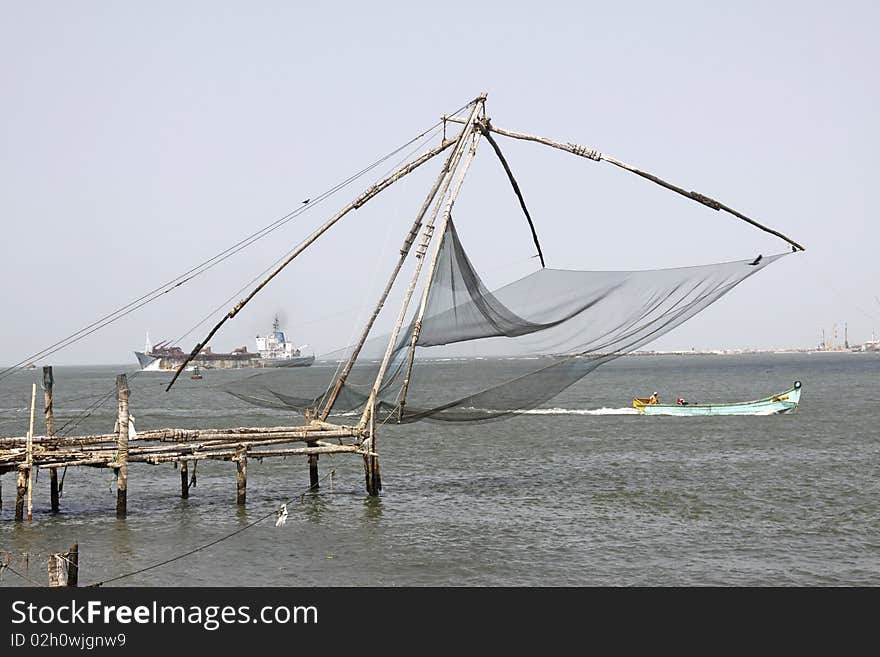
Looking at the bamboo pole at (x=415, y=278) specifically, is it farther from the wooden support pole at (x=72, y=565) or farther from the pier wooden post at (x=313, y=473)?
the wooden support pole at (x=72, y=565)

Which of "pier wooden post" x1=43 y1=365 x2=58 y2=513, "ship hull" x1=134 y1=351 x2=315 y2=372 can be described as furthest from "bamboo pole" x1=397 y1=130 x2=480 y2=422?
"ship hull" x1=134 y1=351 x2=315 y2=372

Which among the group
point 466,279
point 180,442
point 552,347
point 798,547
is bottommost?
point 798,547

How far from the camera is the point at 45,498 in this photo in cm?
2125

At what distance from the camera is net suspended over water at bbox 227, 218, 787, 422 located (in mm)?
15039

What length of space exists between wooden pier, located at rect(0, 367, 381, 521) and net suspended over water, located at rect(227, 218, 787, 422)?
1656 millimetres

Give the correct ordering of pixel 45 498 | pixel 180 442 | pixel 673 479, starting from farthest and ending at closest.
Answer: pixel 673 479, pixel 45 498, pixel 180 442

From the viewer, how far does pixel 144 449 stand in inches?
696

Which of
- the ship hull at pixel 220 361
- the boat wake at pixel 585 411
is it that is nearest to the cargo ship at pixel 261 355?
the ship hull at pixel 220 361

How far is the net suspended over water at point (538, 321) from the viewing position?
49.3 ft

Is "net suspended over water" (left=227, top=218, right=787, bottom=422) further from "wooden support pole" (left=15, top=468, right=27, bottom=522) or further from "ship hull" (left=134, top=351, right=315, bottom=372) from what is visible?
"ship hull" (left=134, top=351, right=315, bottom=372)
